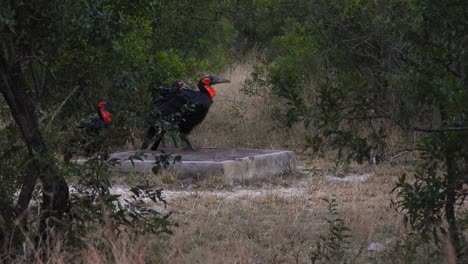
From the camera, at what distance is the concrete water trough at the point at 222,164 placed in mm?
10008

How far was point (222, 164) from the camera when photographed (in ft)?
32.8

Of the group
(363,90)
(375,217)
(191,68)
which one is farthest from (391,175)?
(363,90)

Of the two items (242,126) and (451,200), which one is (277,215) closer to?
(451,200)

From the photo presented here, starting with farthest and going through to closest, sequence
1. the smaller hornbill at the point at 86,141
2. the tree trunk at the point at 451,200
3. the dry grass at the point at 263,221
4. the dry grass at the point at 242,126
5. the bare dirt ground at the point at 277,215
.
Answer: the dry grass at the point at 242,126
the bare dirt ground at the point at 277,215
the smaller hornbill at the point at 86,141
the dry grass at the point at 263,221
the tree trunk at the point at 451,200

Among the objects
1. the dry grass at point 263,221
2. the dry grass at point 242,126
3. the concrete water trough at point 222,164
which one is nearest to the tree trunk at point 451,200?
the dry grass at point 263,221

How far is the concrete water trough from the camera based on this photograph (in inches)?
394

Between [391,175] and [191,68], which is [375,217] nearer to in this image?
[391,175]

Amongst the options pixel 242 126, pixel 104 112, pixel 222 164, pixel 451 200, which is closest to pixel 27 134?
pixel 104 112

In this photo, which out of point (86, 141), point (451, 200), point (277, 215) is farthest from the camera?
→ point (277, 215)

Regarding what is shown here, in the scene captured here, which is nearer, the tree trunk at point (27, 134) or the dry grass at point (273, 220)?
the tree trunk at point (27, 134)

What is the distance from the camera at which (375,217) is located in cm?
771

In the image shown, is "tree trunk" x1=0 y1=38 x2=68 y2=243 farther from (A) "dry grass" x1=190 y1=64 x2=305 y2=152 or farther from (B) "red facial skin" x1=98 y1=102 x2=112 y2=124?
(A) "dry grass" x1=190 y1=64 x2=305 y2=152

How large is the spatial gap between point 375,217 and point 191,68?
22.7 ft

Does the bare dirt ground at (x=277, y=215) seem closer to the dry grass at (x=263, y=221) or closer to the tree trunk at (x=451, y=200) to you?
the dry grass at (x=263, y=221)
